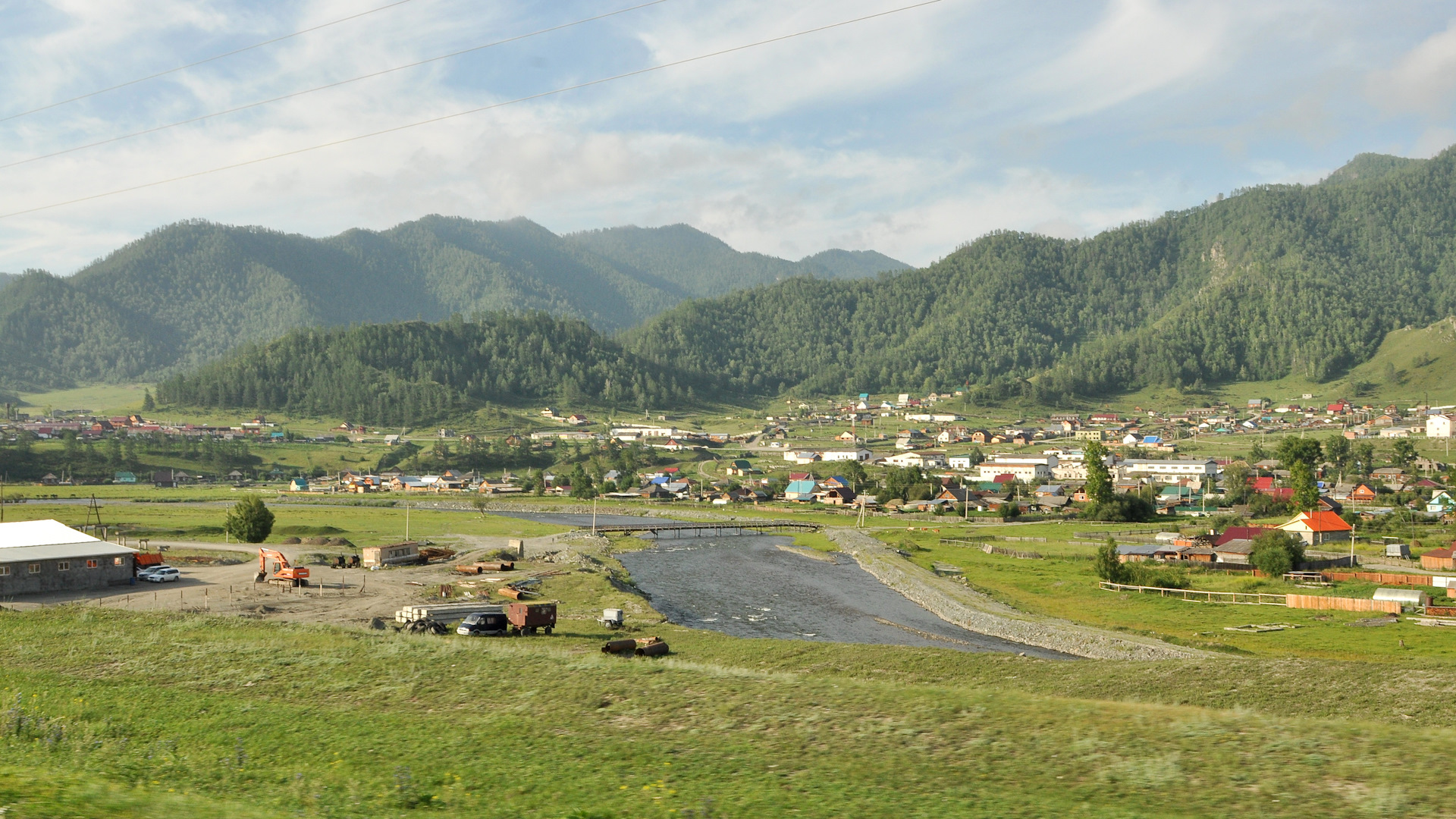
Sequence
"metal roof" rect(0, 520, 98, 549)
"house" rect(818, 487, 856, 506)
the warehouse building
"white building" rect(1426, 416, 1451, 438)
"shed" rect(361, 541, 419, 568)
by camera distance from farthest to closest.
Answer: "white building" rect(1426, 416, 1451, 438)
"house" rect(818, 487, 856, 506)
"shed" rect(361, 541, 419, 568)
"metal roof" rect(0, 520, 98, 549)
the warehouse building

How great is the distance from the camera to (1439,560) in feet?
179

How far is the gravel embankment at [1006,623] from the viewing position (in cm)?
3500

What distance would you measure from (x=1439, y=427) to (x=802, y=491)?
10056cm

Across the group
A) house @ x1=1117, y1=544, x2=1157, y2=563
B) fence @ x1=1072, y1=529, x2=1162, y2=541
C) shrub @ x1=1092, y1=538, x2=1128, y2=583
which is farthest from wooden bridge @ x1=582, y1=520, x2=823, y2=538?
shrub @ x1=1092, y1=538, x2=1128, y2=583

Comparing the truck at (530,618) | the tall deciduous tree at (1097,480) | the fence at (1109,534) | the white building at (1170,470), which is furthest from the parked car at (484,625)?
the white building at (1170,470)

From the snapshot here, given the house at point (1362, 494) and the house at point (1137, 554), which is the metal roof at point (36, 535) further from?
the house at point (1362, 494)

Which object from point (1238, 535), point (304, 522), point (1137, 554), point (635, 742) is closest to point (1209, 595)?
point (1137, 554)

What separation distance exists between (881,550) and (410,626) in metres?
43.1

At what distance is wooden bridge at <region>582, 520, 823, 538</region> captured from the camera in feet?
291

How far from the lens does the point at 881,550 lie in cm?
6925

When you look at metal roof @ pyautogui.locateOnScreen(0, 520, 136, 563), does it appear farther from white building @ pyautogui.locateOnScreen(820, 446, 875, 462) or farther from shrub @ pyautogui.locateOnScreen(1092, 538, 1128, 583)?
white building @ pyautogui.locateOnScreen(820, 446, 875, 462)

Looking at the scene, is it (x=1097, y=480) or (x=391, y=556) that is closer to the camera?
(x=391, y=556)

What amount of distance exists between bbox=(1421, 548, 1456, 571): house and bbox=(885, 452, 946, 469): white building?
282ft

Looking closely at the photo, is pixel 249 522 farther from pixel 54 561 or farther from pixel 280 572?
pixel 54 561
